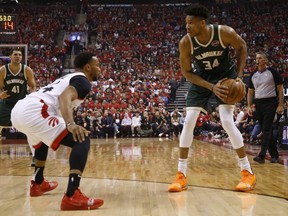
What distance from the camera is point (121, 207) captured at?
3.04 meters

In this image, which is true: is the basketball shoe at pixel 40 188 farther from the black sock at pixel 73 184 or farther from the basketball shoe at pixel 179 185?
the basketball shoe at pixel 179 185

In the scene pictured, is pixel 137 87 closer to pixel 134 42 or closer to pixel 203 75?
pixel 134 42

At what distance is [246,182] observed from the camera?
3.73 m

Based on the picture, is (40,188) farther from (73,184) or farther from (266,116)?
(266,116)

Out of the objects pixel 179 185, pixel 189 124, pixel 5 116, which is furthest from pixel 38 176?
pixel 5 116

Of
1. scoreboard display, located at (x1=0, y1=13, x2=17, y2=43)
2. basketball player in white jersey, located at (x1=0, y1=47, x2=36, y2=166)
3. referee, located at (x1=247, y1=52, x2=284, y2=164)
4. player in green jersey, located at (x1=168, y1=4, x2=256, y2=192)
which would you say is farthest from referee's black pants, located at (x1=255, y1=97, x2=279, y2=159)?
scoreboard display, located at (x1=0, y1=13, x2=17, y2=43)

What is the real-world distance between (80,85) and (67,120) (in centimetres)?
30

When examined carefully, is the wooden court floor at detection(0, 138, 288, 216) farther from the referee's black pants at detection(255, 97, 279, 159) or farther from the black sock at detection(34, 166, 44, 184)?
the referee's black pants at detection(255, 97, 279, 159)

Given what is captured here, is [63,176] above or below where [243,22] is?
below

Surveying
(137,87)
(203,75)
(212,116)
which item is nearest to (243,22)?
(137,87)

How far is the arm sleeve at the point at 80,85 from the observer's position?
3117 mm

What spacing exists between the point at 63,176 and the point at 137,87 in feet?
48.1

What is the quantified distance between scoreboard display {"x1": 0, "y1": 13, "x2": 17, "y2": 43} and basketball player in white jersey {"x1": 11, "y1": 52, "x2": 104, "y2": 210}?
11498mm

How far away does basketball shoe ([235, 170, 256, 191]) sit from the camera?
3.62 m
